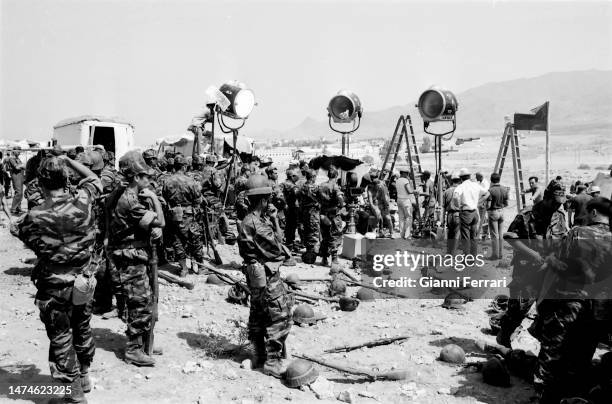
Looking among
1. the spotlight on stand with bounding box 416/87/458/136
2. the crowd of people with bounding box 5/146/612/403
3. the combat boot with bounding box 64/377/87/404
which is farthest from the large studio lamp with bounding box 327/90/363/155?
the combat boot with bounding box 64/377/87/404

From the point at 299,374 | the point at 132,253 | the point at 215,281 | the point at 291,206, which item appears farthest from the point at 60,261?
the point at 291,206

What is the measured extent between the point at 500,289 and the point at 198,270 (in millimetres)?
5463

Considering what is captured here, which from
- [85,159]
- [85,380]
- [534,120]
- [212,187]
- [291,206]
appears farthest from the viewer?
[291,206]

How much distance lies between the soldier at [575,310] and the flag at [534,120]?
25.5 ft

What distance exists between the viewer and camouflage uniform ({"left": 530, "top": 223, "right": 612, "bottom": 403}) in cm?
453

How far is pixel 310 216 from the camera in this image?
434 inches

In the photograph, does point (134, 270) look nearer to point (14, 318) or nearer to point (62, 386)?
point (62, 386)

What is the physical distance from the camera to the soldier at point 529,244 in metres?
5.81

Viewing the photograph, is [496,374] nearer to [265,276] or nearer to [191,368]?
[265,276]

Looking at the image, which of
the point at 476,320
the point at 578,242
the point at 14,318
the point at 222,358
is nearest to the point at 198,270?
the point at 14,318

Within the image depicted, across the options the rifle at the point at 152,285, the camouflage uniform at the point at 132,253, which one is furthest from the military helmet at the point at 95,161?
the rifle at the point at 152,285

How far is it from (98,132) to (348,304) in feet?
44.2

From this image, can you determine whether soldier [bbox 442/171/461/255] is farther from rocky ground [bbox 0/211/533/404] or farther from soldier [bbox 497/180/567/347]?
soldier [bbox 497/180/567/347]

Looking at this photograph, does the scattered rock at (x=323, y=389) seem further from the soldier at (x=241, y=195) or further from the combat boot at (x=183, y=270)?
the combat boot at (x=183, y=270)
